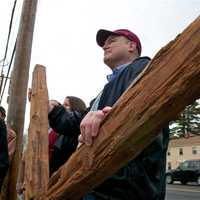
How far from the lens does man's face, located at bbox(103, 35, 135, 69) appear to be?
2.50 m

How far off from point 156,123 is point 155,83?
13 centimetres

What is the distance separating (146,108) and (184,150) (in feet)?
172

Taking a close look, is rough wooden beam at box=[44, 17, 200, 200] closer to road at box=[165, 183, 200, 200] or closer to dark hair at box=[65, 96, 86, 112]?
dark hair at box=[65, 96, 86, 112]

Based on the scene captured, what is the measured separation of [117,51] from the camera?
2510 millimetres

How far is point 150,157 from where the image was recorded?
5.77 ft

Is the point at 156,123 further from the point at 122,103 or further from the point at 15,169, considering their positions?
the point at 15,169

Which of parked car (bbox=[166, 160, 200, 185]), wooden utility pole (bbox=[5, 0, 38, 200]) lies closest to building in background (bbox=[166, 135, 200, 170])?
parked car (bbox=[166, 160, 200, 185])

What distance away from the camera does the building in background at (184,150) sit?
4956 cm

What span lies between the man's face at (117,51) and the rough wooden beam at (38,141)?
0.51 m

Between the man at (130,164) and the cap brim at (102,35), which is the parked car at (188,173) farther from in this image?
the man at (130,164)

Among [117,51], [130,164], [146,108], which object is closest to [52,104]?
[117,51]

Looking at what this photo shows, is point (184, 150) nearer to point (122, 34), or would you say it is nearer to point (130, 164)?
point (122, 34)

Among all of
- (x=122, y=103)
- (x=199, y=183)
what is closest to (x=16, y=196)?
(x=122, y=103)

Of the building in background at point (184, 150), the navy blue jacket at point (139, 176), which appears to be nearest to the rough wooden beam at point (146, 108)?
the navy blue jacket at point (139, 176)
